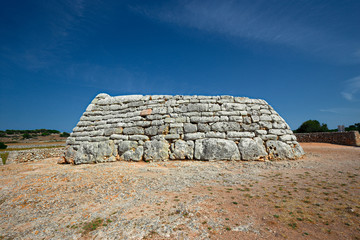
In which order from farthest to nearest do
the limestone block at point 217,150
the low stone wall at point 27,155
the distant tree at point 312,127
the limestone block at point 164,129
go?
the distant tree at point 312,127 → the low stone wall at point 27,155 → the limestone block at point 164,129 → the limestone block at point 217,150

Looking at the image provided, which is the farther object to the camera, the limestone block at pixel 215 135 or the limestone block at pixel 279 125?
the limestone block at pixel 279 125

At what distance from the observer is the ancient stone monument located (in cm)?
748

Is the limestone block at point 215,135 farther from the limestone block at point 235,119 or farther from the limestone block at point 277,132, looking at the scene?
the limestone block at point 277,132

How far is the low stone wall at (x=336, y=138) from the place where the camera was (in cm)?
1597

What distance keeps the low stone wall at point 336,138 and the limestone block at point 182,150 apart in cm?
1727

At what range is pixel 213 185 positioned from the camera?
14.9ft

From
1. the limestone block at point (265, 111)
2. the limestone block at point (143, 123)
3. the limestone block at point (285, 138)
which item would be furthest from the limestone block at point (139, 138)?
the limestone block at point (285, 138)

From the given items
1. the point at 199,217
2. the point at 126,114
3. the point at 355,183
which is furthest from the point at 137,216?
the point at 126,114

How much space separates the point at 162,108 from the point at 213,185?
492cm

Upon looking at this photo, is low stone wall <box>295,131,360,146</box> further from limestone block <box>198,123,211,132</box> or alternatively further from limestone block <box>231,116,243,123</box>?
limestone block <box>198,123,211,132</box>

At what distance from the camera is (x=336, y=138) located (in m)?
17.5

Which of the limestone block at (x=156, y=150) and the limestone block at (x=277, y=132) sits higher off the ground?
the limestone block at (x=277, y=132)

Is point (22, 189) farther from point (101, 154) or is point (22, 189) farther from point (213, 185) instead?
point (213, 185)

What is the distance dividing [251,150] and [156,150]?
3.98 m
